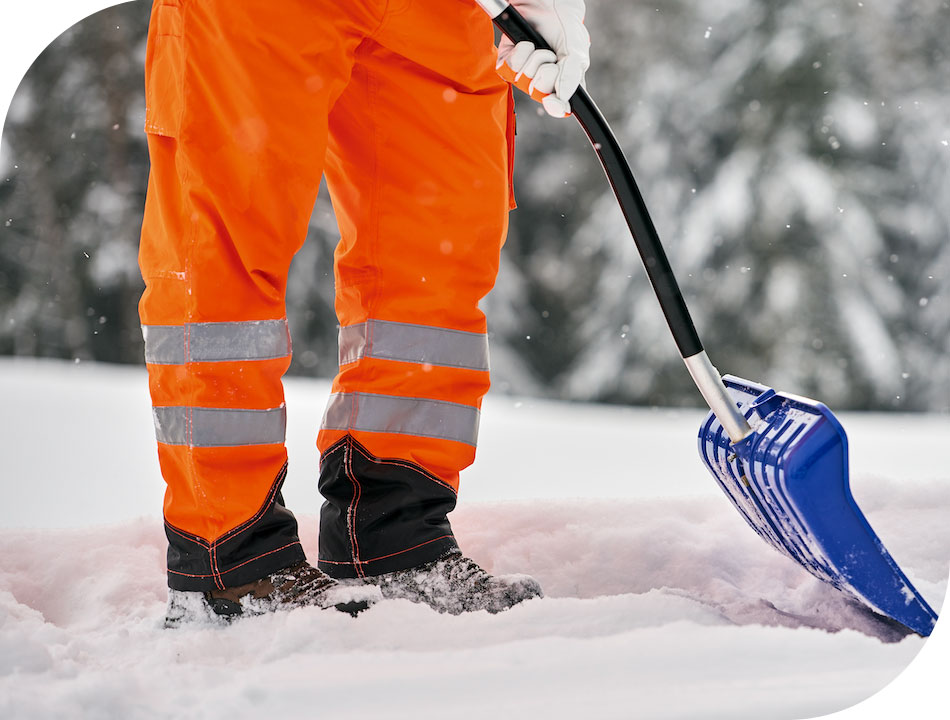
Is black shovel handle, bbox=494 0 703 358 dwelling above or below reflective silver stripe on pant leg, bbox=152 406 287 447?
above

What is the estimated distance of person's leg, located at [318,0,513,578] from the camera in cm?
129

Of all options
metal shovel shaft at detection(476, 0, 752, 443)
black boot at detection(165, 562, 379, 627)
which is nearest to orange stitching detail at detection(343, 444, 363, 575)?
black boot at detection(165, 562, 379, 627)

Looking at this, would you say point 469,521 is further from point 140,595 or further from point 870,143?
point 870,143

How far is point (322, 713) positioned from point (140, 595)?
614mm

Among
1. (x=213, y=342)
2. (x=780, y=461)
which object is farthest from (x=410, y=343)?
(x=780, y=461)

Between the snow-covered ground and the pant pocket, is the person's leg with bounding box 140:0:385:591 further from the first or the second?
the snow-covered ground

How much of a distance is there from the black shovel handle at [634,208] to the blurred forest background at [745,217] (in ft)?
10.6

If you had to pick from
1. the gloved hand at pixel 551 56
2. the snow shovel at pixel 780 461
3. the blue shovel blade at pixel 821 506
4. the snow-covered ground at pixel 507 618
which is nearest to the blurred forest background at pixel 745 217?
the snow-covered ground at pixel 507 618

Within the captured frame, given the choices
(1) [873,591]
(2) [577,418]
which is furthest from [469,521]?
(2) [577,418]

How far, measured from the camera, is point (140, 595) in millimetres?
1356

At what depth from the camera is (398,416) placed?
4.36 feet

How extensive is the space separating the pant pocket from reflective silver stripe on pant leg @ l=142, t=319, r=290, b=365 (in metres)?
0.25

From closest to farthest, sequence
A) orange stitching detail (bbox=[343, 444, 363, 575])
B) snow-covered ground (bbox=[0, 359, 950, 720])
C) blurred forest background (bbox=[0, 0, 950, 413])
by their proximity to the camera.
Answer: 1. snow-covered ground (bbox=[0, 359, 950, 720])
2. orange stitching detail (bbox=[343, 444, 363, 575])
3. blurred forest background (bbox=[0, 0, 950, 413])

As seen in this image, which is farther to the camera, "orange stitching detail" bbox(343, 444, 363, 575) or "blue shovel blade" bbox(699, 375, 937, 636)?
"orange stitching detail" bbox(343, 444, 363, 575)
